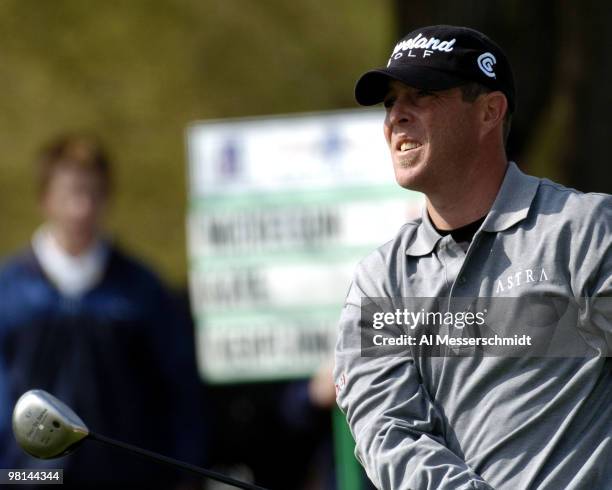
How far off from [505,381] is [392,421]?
11.3 inches

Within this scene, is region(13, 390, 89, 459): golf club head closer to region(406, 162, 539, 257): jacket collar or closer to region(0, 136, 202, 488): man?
region(406, 162, 539, 257): jacket collar

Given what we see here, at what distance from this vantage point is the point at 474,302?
3.82 m

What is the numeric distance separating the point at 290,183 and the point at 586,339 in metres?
4.61

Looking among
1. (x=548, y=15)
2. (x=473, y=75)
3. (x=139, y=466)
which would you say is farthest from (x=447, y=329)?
(x=548, y=15)

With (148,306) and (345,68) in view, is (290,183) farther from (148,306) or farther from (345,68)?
(345,68)

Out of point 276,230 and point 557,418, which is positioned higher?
point 557,418

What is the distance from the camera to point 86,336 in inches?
304

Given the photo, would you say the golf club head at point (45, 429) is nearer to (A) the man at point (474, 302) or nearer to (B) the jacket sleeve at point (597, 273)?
(A) the man at point (474, 302)

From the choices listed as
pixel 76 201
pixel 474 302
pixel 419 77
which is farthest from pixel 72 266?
pixel 474 302

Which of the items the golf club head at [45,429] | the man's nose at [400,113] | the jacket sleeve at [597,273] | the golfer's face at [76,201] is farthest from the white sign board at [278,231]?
the jacket sleeve at [597,273]

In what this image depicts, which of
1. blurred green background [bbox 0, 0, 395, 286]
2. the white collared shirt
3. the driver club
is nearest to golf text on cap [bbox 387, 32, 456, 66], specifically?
the driver club

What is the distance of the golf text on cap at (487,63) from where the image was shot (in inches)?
157

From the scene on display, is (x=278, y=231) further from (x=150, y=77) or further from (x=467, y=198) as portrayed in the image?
(x=467, y=198)

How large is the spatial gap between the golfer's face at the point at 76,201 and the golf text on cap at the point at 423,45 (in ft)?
13.7
